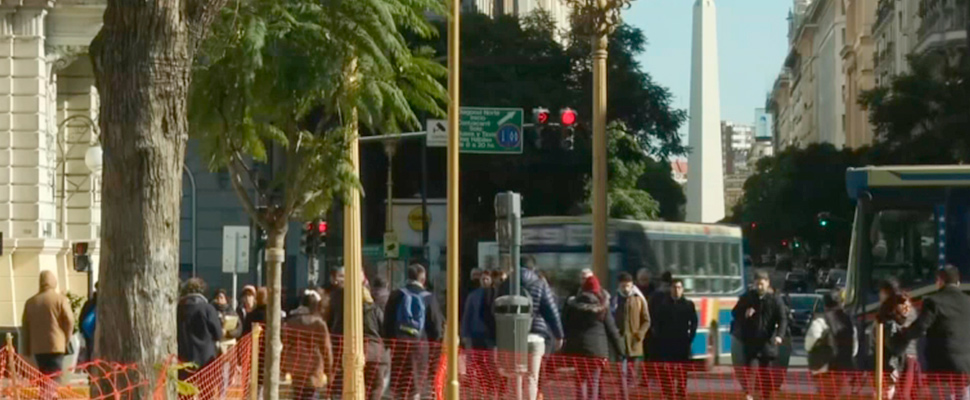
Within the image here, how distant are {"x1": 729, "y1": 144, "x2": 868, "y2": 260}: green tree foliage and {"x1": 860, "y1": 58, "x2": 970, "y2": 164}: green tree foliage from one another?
55.1 feet

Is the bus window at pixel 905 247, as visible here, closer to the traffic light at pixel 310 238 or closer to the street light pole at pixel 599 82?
the street light pole at pixel 599 82

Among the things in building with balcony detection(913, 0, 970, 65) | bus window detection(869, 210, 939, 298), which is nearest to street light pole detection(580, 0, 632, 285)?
bus window detection(869, 210, 939, 298)

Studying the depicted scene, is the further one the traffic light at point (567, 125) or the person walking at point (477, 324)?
the traffic light at point (567, 125)

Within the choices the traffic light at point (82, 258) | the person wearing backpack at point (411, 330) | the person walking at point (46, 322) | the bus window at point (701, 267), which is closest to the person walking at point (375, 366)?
the person wearing backpack at point (411, 330)

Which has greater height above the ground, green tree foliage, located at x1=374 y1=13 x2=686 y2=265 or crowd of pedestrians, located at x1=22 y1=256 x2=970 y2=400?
green tree foliage, located at x1=374 y1=13 x2=686 y2=265

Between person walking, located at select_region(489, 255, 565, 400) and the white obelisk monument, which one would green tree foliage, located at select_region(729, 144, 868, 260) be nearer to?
the white obelisk monument

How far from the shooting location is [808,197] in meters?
85.0

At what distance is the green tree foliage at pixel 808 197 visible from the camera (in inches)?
3145

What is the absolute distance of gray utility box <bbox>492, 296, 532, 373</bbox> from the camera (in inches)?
683

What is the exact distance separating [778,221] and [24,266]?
Answer: 195 ft

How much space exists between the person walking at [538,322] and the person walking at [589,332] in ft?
0.55

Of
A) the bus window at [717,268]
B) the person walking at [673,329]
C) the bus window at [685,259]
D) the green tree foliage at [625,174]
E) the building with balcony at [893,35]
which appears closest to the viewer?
the person walking at [673,329]

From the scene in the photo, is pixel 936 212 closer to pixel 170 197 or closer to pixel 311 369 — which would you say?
pixel 311 369

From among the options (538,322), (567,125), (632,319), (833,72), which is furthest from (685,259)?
(833,72)
